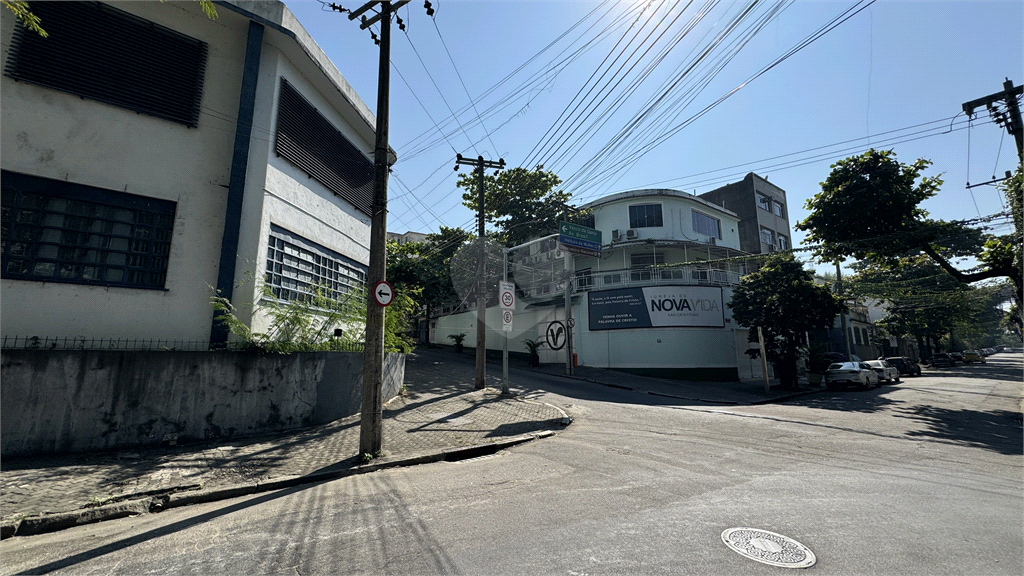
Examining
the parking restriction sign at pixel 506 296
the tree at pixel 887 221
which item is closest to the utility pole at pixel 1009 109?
the tree at pixel 887 221

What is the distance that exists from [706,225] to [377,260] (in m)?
28.0

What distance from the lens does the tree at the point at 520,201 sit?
29.8 meters

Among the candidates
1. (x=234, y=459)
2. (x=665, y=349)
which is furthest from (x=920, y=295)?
(x=234, y=459)

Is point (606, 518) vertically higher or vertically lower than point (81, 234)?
lower

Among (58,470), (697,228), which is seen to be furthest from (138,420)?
(697,228)

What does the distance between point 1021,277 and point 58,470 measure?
2304cm

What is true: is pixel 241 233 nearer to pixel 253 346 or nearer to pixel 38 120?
pixel 253 346

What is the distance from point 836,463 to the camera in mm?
6441

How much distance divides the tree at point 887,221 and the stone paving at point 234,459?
1239cm

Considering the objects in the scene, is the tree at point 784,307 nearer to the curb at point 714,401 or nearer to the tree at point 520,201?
the curb at point 714,401

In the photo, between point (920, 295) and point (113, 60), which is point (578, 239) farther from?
point (920, 295)

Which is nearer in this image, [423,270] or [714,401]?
[714,401]

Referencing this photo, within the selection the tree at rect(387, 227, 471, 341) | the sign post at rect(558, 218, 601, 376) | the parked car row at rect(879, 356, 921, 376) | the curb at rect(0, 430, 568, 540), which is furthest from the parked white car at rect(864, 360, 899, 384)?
the curb at rect(0, 430, 568, 540)

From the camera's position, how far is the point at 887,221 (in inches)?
578
